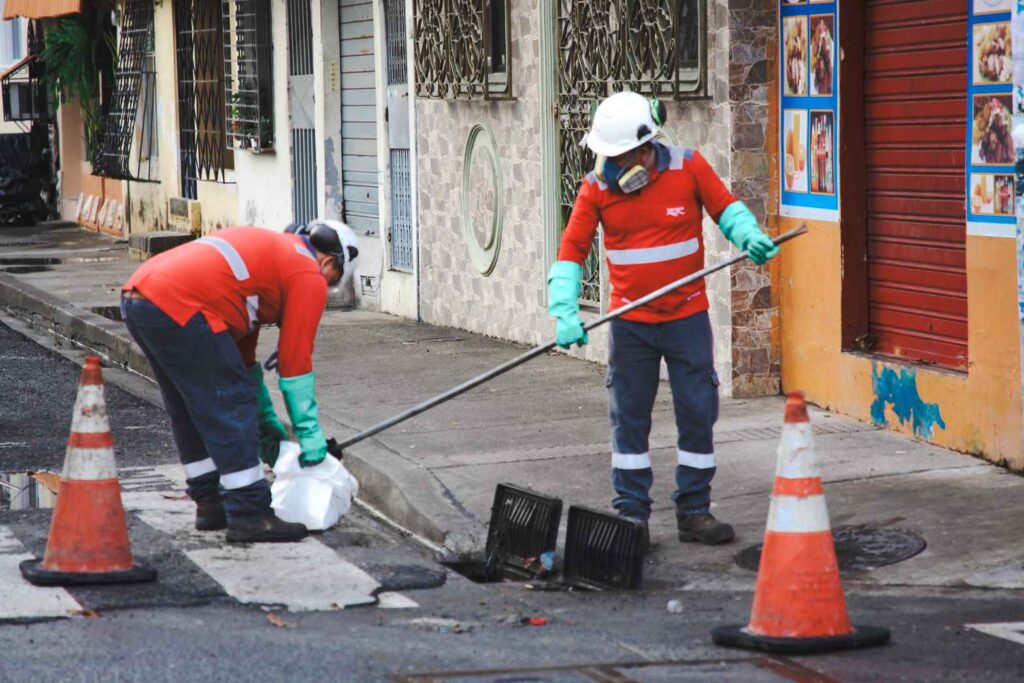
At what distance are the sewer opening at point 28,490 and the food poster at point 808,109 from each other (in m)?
4.04

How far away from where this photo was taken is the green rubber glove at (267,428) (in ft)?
24.1

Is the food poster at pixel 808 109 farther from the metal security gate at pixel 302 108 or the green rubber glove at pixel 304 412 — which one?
the metal security gate at pixel 302 108

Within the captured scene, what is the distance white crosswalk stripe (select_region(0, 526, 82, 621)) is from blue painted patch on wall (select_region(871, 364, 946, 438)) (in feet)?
13.7

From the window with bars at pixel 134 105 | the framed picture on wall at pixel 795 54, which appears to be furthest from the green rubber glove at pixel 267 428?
the window with bars at pixel 134 105

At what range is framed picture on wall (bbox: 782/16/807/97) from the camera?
30.7ft

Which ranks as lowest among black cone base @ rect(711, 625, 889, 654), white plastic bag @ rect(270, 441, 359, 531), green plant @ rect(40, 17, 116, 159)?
black cone base @ rect(711, 625, 889, 654)

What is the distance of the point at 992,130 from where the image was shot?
7.86 metres

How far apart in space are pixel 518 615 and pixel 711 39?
4.67m

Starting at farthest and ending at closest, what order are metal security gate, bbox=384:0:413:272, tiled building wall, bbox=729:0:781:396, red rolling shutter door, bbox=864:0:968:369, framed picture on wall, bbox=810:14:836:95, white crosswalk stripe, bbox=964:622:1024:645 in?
metal security gate, bbox=384:0:413:272 < tiled building wall, bbox=729:0:781:396 < framed picture on wall, bbox=810:14:836:95 < red rolling shutter door, bbox=864:0:968:369 < white crosswalk stripe, bbox=964:622:1024:645

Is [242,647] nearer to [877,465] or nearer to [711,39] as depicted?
[877,465]

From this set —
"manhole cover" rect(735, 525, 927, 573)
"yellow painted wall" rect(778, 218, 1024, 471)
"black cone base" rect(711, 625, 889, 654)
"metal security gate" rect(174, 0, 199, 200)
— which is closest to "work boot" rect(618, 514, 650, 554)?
"manhole cover" rect(735, 525, 927, 573)

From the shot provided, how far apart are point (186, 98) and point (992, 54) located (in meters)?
14.9

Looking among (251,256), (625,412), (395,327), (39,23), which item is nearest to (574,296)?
(625,412)

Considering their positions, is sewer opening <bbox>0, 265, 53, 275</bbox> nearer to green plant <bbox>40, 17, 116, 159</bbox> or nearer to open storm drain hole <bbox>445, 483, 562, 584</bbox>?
green plant <bbox>40, 17, 116, 159</bbox>
